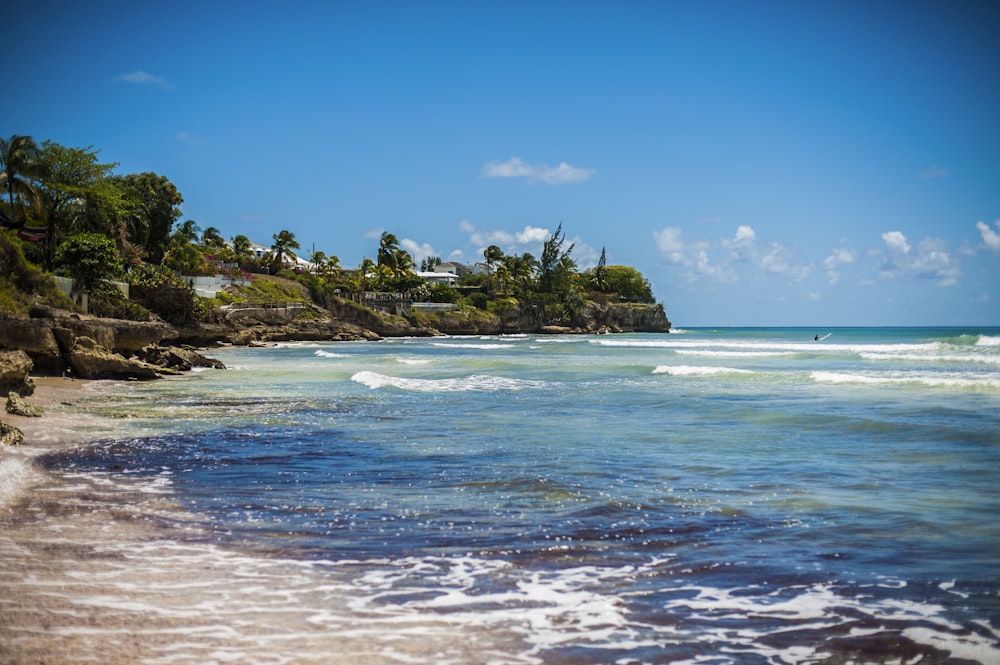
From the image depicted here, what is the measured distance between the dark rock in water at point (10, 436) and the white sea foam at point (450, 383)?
12461mm

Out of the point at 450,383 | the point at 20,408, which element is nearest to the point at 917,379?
the point at 450,383

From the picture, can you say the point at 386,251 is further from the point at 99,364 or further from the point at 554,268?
the point at 99,364

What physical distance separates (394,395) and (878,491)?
575 inches

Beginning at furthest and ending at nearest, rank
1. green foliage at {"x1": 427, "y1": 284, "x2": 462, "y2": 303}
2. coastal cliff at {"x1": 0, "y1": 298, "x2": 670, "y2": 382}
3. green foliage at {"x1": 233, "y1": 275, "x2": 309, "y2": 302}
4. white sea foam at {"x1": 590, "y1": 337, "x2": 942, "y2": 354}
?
green foliage at {"x1": 427, "y1": 284, "x2": 462, "y2": 303} → green foliage at {"x1": 233, "y1": 275, "x2": 309, "y2": 302} → white sea foam at {"x1": 590, "y1": 337, "x2": 942, "y2": 354} → coastal cliff at {"x1": 0, "y1": 298, "x2": 670, "y2": 382}

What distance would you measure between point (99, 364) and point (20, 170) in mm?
20042

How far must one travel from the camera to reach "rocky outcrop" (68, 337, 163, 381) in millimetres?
22672

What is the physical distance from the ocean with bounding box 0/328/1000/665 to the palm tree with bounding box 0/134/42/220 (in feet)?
90.5

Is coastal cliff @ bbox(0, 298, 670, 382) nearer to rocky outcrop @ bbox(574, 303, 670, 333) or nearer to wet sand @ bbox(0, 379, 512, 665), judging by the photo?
rocky outcrop @ bbox(574, 303, 670, 333)

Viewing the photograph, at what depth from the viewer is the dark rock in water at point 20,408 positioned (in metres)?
14.1

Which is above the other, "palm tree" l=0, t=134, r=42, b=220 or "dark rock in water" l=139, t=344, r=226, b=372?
"palm tree" l=0, t=134, r=42, b=220

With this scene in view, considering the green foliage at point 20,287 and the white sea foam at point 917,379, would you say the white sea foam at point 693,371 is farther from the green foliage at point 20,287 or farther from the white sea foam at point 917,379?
the green foliage at point 20,287

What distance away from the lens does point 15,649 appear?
4.39 meters

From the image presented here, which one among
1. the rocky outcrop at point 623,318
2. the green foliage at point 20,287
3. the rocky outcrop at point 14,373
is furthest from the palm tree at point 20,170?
the rocky outcrop at point 623,318

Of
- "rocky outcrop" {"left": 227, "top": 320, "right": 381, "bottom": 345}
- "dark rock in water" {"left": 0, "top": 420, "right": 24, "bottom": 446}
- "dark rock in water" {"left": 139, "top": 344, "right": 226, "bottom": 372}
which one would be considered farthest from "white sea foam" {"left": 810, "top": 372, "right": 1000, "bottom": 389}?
"rocky outcrop" {"left": 227, "top": 320, "right": 381, "bottom": 345}
